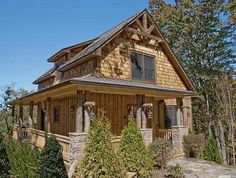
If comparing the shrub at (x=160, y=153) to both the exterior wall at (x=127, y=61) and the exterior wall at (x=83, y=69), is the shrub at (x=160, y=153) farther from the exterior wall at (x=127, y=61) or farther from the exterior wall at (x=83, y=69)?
the exterior wall at (x=83, y=69)

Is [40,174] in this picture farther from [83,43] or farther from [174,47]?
[174,47]

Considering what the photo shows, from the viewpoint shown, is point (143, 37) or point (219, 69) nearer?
point (143, 37)

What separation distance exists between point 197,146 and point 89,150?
756 centimetres

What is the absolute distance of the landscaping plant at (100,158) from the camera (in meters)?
7.94

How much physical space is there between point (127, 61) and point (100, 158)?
23.8 feet

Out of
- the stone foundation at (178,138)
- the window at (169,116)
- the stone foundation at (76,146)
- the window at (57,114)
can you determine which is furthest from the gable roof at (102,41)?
the window at (169,116)

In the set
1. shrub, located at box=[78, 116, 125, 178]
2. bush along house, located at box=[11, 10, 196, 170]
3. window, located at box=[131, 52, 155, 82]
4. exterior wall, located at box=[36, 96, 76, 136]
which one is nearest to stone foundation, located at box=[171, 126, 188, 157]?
bush along house, located at box=[11, 10, 196, 170]

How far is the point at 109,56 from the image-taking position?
13.2 m

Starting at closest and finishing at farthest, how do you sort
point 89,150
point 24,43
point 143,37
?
1. point 89,150
2. point 143,37
3. point 24,43

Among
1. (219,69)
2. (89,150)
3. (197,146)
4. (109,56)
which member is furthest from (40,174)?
(219,69)

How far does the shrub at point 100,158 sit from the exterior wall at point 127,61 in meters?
4.87

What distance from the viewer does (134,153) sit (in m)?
9.33

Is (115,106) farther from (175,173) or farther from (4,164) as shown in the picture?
(4,164)

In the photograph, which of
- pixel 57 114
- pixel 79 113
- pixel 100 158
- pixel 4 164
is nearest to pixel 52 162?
pixel 79 113
